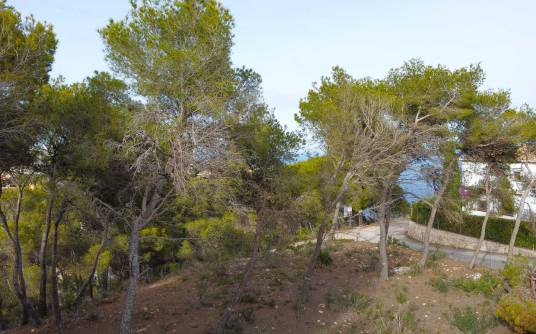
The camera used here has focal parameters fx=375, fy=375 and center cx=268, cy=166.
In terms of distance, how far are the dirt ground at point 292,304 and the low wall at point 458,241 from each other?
32.9 ft

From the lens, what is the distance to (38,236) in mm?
13672

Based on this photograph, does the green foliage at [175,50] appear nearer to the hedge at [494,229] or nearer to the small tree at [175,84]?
the small tree at [175,84]

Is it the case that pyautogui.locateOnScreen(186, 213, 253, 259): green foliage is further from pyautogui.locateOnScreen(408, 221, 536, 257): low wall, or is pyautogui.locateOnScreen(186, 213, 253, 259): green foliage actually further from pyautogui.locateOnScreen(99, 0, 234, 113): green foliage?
pyautogui.locateOnScreen(408, 221, 536, 257): low wall

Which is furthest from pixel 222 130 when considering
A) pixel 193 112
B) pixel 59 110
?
pixel 59 110

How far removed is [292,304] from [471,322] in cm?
477

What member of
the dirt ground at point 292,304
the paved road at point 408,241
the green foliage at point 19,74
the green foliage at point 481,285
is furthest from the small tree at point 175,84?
the paved road at point 408,241

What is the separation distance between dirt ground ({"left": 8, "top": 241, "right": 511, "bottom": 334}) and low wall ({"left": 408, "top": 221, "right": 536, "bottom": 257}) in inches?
395

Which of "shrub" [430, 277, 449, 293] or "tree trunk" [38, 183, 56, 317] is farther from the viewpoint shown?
"shrub" [430, 277, 449, 293]

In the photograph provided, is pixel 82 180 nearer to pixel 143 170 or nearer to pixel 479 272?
pixel 143 170

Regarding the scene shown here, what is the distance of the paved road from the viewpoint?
20.5m

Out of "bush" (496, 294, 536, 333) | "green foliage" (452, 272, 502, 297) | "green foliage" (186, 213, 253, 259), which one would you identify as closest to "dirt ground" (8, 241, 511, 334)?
"green foliage" (452, 272, 502, 297)

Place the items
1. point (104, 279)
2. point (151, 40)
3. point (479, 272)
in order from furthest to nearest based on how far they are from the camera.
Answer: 1. point (104, 279)
2. point (479, 272)
3. point (151, 40)

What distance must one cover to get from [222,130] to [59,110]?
408cm

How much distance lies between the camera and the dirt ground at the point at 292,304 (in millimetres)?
9734
